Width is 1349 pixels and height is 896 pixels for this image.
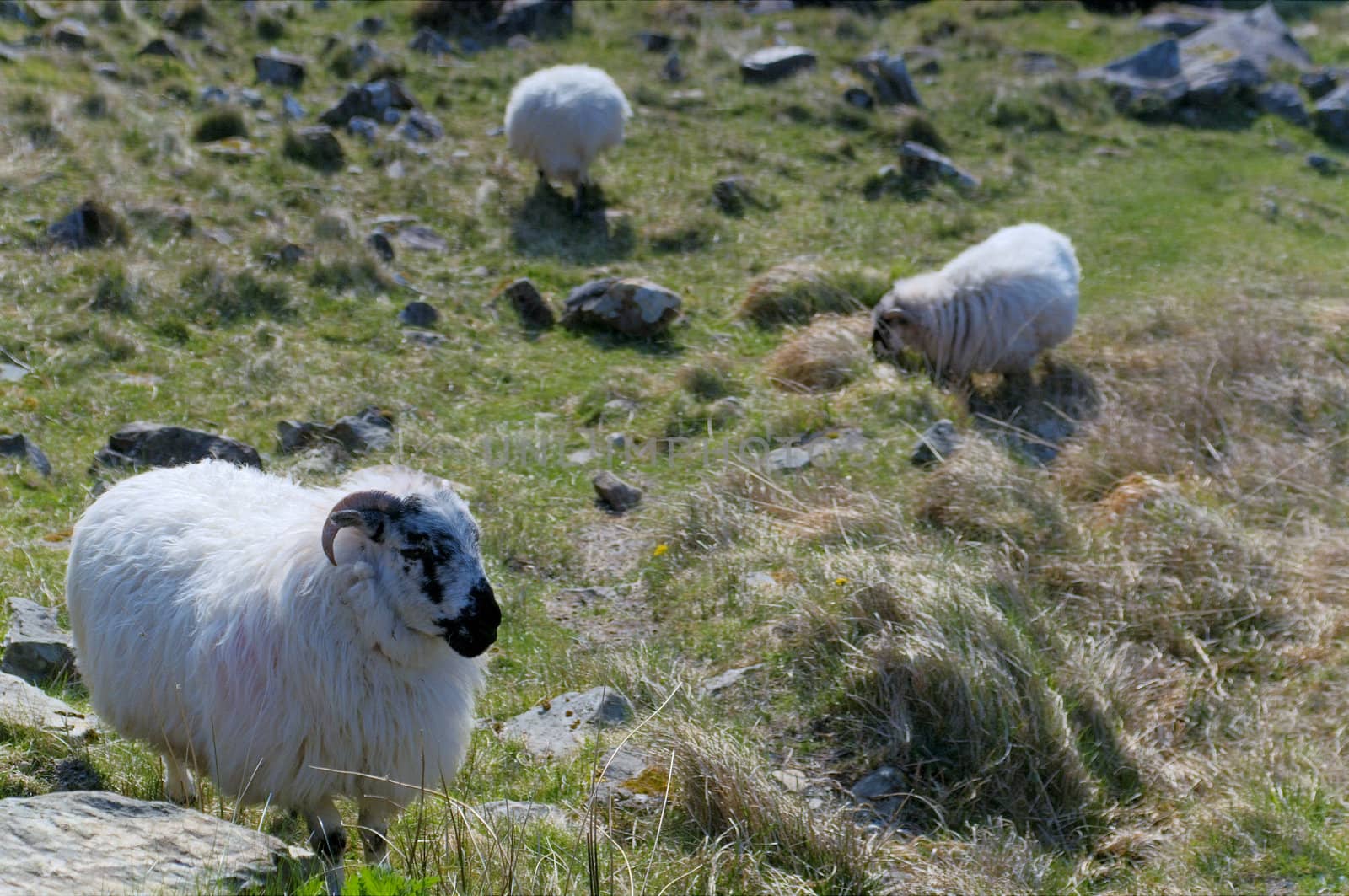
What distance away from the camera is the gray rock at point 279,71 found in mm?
15445

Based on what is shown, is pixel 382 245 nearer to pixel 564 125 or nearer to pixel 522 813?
pixel 564 125

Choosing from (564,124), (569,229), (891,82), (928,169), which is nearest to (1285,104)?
(891,82)

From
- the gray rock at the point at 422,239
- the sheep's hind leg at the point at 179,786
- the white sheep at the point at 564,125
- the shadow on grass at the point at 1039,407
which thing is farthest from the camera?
the white sheep at the point at 564,125

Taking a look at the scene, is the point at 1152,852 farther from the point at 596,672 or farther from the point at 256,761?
the point at 256,761

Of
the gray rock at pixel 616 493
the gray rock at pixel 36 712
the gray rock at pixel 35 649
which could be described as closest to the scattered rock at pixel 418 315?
the gray rock at pixel 616 493

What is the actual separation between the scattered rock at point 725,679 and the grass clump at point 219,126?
973cm

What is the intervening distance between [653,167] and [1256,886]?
1123 cm

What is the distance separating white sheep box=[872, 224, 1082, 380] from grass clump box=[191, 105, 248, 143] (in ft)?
24.5

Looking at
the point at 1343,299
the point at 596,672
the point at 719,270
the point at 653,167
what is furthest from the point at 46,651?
the point at 1343,299

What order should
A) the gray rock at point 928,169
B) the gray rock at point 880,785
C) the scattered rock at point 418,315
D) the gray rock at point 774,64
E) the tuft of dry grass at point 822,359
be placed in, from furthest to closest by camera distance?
1. the gray rock at point 774,64
2. the gray rock at point 928,169
3. the scattered rock at point 418,315
4. the tuft of dry grass at point 822,359
5. the gray rock at point 880,785

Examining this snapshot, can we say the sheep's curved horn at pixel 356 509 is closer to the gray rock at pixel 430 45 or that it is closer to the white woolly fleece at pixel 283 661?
the white woolly fleece at pixel 283 661

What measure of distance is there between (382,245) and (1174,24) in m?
15.9

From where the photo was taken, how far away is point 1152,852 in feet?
18.2

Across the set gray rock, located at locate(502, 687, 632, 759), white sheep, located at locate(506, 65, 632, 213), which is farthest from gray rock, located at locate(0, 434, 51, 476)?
white sheep, located at locate(506, 65, 632, 213)
